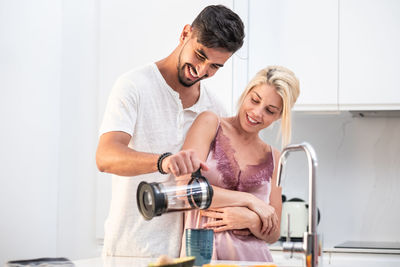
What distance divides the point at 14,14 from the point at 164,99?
123 cm

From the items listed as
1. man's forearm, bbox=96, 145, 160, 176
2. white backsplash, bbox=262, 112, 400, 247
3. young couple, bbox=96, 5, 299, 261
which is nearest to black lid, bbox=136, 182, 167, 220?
man's forearm, bbox=96, 145, 160, 176

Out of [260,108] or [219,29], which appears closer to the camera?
[219,29]

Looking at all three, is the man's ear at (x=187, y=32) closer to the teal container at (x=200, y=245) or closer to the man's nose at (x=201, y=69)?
the man's nose at (x=201, y=69)

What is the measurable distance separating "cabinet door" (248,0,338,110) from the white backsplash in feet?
1.24

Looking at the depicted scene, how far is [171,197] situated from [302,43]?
6.23 feet

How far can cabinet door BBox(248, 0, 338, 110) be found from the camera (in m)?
3.07

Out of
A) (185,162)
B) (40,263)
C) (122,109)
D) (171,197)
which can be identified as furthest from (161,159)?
(40,263)

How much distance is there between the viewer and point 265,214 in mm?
1895

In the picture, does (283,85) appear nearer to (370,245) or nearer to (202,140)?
(202,140)

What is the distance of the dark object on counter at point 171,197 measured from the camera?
1.40 m

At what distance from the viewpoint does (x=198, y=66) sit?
6.39 feet

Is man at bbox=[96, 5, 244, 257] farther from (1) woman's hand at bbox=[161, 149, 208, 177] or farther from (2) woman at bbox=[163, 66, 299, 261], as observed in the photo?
(1) woman's hand at bbox=[161, 149, 208, 177]

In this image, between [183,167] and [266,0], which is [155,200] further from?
[266,0]

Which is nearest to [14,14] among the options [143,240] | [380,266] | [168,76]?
[168,76]
